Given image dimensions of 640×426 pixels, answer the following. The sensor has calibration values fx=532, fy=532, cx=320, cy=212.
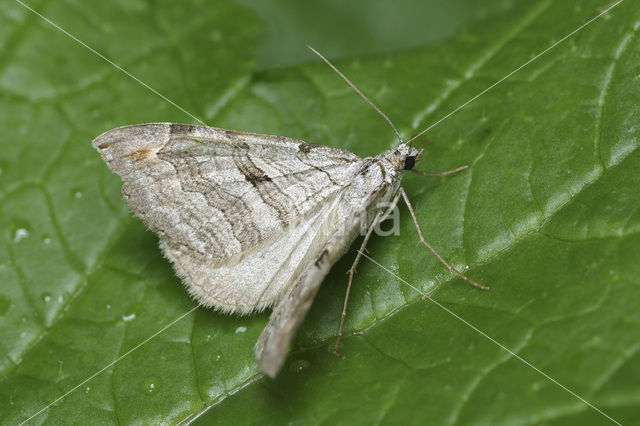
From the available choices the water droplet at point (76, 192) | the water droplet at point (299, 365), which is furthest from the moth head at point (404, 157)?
the water droplet at point (76, 192)

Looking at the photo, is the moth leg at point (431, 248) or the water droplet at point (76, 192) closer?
the moth leg at point (431, 248)

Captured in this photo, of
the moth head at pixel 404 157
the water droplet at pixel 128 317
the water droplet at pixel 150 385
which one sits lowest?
the water droplet at pixel 150 385

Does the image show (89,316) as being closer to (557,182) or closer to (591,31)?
(557,182)

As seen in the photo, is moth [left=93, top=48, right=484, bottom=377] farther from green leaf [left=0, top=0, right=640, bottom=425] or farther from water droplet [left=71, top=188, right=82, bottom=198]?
water droplet [left=71, top=188, right=82, bottom=198]

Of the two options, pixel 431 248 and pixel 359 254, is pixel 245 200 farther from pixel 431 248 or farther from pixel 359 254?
pixel 431 248

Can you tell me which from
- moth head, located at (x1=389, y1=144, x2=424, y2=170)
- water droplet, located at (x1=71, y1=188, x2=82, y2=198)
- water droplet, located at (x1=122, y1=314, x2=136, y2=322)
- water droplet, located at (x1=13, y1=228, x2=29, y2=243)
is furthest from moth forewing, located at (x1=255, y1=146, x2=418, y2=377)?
water droplet, located at (x1=13, y1=228, x2=29, y2=243)

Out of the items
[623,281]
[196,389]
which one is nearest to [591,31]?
[623,281]

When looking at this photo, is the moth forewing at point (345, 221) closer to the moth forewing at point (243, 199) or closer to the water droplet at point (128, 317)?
the moth forewing at point (243, 199)
